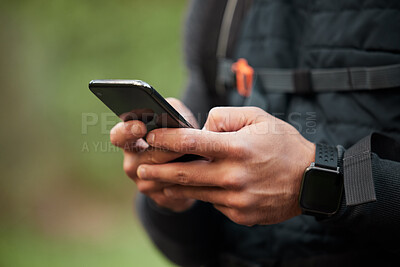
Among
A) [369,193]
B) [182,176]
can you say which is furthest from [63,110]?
[369,193]

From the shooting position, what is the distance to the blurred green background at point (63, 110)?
1673 millimetres

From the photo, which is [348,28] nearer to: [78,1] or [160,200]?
[160,200]

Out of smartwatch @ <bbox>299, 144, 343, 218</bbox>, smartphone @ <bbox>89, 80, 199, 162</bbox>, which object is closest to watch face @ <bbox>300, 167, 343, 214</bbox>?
smartwatch @ <bbox>299, 144, 343, 218</bbox>

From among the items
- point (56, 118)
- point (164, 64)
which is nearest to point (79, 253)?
point (56, 118)

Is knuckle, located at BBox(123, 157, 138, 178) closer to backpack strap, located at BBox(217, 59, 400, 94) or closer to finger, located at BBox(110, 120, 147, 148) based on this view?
finger, located at BBox(110, 120, 147, 148)

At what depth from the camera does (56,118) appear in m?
1.72

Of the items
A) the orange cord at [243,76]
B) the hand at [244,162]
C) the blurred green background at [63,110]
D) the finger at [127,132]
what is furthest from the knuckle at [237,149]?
the blurred green background at [63,110]

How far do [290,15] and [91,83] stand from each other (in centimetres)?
34

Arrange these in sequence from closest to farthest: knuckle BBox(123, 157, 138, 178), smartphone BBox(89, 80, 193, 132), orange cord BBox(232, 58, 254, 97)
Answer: smartphone BBox(89, 80, 193, 132) → knuckle BBox(123, 157, 138, 178) → orange cord BBox(232, 58, 254, 97)

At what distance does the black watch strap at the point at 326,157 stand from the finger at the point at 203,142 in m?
0.10

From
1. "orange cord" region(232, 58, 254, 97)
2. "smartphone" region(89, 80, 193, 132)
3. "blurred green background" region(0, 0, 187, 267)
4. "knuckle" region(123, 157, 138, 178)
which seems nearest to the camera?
"smartphone" region(89, 80, 193, 132)

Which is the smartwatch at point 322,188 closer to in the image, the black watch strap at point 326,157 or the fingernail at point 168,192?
the black watch strap at point 326,157

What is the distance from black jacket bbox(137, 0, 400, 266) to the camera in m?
0.40

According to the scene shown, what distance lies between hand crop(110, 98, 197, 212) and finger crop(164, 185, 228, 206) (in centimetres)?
1
